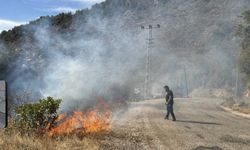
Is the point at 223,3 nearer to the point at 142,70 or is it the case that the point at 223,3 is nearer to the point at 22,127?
the point at 142,70

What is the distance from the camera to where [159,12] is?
117 meters

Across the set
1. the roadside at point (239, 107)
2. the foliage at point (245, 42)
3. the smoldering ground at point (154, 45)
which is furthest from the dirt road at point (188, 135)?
the smoldering ground at point (154, 45)

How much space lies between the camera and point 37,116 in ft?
46.0

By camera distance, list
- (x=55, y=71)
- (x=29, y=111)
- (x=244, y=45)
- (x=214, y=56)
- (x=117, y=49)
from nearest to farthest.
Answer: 1. (x=29, y=111)
2. (x=244, y=45)
3. (x=55, y=71)
4. (x=214, y=56)
5. (x=117, y=49)

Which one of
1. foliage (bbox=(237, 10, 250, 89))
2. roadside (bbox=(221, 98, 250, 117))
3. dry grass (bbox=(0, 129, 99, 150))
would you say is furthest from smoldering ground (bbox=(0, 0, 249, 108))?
dry grass (bbox=(0, 129, 99, 150))

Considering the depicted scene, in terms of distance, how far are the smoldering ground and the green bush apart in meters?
37.9

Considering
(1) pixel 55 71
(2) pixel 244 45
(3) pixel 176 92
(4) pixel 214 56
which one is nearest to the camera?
(2) pixel 244 45

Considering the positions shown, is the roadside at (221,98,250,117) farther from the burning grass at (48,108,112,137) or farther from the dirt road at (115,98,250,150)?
the burning grass at (48,108,112,137)

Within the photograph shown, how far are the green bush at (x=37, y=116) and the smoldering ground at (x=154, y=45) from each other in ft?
124

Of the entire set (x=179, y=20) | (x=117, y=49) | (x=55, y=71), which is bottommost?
(x=55, y=71)

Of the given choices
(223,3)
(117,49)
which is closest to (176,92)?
(117,49)

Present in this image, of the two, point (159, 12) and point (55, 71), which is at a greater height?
point (159, 12)

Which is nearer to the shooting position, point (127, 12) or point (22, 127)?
point (22, 127)

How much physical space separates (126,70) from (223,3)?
1471 inches
